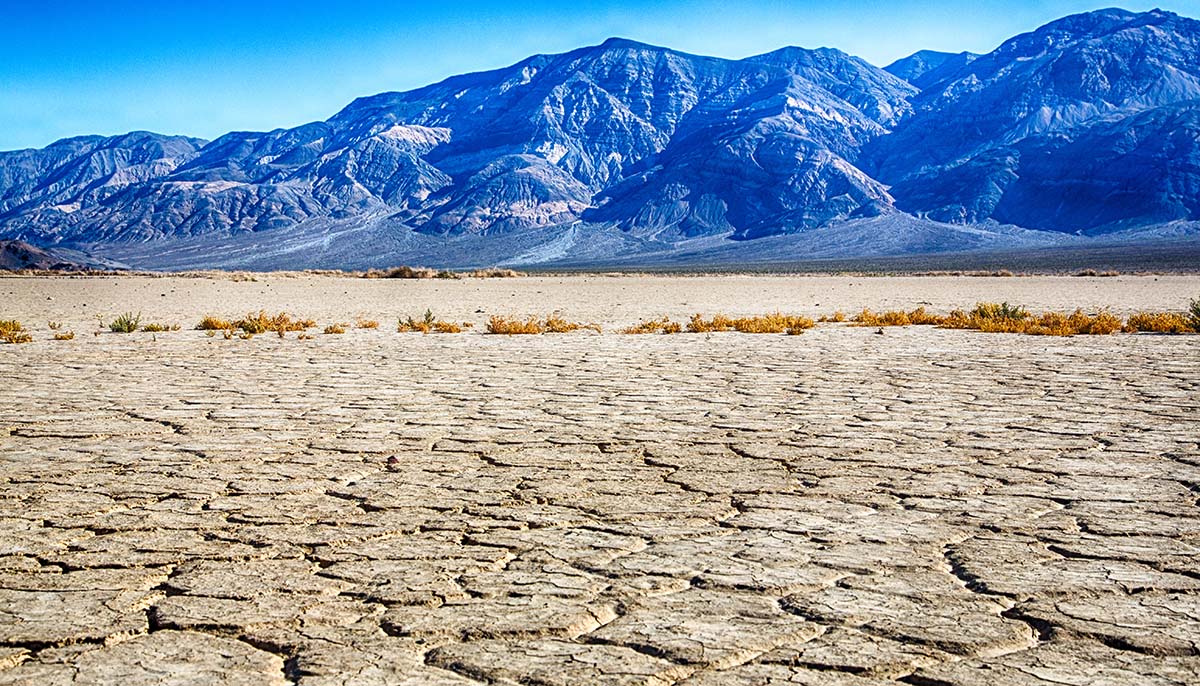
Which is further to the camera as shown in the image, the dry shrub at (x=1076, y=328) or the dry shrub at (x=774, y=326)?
the dry shrub at (x=774, y=326)

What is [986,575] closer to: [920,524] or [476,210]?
[920,524]

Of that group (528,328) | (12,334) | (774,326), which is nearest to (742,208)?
(774,326)

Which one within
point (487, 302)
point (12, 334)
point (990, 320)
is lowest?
point (990, 320)

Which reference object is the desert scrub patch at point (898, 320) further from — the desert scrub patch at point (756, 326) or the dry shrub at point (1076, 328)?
the dry shrub at point (1076, 328)

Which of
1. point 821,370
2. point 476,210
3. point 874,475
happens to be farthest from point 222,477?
point 476,210

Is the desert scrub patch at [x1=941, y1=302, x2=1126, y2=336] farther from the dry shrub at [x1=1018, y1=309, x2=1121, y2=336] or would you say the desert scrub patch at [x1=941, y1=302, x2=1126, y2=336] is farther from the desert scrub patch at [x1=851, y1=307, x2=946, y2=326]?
the desert scrub patch at [x1=851, y1=307, x2=946, y2=326]

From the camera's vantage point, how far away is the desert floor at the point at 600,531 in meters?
2.83

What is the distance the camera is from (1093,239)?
444ft

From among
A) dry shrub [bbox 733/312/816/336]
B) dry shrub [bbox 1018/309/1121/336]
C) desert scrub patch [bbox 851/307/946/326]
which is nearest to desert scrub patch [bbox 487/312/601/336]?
dry shrub [bbox 733/312/816/336]

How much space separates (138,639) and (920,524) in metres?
2.77

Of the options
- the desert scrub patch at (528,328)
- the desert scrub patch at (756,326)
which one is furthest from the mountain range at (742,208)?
the desert scrub patch at (528,328)

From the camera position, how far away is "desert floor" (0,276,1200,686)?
111 inches

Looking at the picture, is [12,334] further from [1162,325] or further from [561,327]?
[1162,325]

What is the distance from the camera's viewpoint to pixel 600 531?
4066mm
